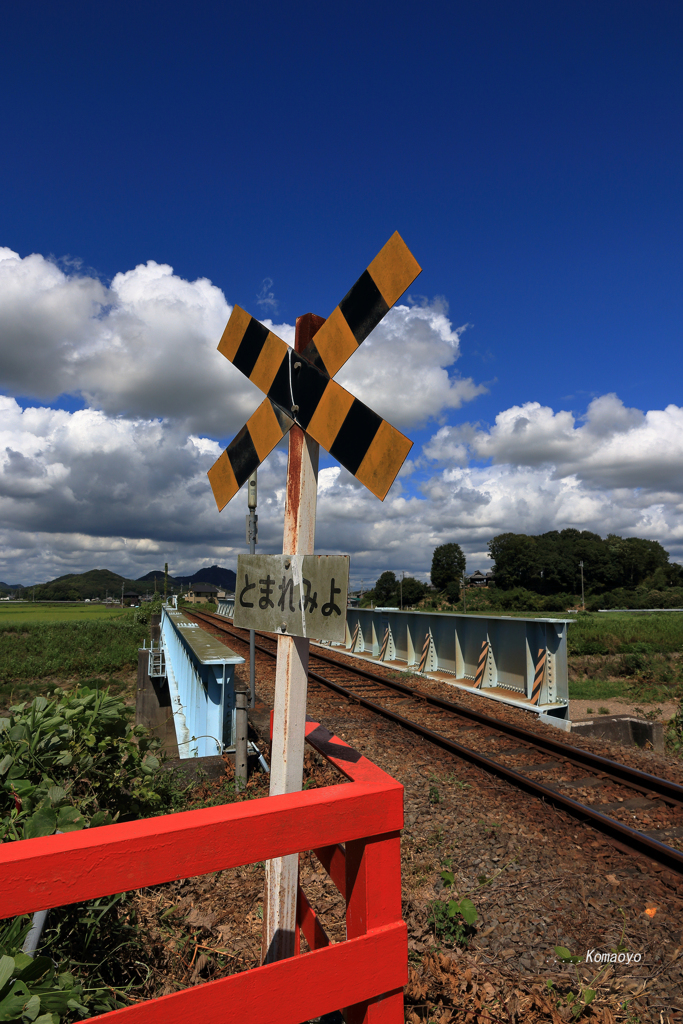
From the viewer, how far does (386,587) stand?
326ft

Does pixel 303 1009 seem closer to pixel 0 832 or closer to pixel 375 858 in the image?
pixel 375 858

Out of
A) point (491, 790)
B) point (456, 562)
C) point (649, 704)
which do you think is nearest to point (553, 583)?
point (456, 562)

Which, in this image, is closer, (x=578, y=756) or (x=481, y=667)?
(x=578, y=756)

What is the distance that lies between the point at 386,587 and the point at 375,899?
98749 mm

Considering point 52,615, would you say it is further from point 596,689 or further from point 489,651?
point 489,651

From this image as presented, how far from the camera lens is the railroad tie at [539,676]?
970 centimetres

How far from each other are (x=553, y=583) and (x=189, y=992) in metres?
121

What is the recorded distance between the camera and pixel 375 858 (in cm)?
165

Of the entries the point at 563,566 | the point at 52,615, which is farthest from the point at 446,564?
the point at 52,615

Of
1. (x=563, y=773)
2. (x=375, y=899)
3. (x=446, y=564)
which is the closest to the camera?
(x=375, y=899)

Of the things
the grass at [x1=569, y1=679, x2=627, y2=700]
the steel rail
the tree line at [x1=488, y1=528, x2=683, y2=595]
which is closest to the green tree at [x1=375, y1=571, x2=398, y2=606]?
the tree line at [x1=488, y1=528, x2=683, y2=595]

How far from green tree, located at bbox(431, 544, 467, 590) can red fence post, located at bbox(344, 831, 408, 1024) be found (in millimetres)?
109560

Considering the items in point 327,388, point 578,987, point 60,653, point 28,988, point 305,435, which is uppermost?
point 327,388

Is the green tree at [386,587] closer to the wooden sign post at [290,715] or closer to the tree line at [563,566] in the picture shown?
the tree line at [563,566]
